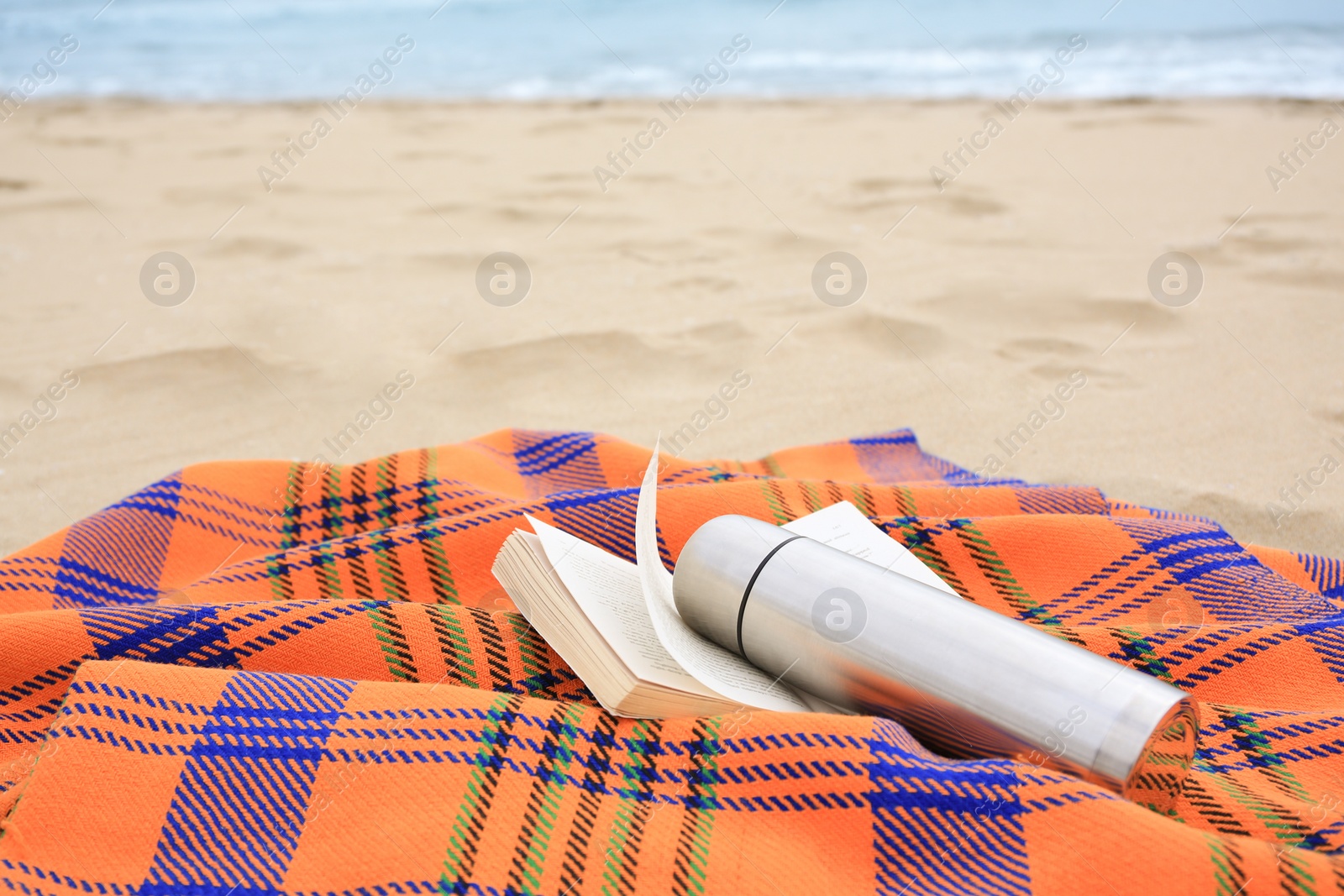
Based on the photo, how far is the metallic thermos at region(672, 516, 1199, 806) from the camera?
0.72 metres

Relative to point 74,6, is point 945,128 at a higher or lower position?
lower

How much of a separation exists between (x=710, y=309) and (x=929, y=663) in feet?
7.11

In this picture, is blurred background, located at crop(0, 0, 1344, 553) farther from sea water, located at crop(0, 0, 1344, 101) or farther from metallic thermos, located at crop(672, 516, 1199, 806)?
metallic thermos, located at crop(672, 516, 1199, 806)

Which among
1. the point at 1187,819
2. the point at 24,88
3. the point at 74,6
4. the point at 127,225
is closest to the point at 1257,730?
the point at 1187,819

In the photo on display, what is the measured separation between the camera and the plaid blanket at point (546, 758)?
717 millimetres

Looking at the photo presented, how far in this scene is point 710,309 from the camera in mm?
2855

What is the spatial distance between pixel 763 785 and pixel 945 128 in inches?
191

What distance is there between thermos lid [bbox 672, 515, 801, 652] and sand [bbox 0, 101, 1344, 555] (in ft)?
3.94

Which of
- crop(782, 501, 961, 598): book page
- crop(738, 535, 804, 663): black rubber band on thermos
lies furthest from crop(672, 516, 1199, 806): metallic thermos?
crop(782, 501, 961, 598): book page

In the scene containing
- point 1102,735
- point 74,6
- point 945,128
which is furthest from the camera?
point 74,6

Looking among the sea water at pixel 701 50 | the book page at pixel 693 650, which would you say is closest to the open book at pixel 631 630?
the book page at pixel 693 650

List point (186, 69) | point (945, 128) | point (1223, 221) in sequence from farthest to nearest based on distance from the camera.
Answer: point (186, 69)
point (945, 128)
point (1223, 221)

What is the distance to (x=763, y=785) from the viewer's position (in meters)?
0.76

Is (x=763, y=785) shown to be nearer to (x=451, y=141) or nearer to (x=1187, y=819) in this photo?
(x=1187, y=819)
